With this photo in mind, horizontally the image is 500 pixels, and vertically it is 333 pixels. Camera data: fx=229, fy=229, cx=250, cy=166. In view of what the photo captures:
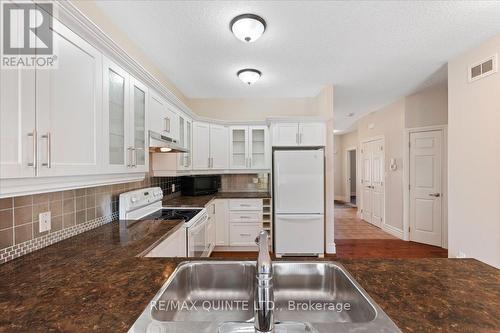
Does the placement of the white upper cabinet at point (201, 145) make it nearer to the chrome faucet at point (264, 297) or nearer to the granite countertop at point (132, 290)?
the granite countertop at point (132, 290)

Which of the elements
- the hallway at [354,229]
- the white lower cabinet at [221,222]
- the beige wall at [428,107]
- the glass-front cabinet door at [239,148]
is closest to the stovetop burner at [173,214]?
the white lower cabinet at [221,222]

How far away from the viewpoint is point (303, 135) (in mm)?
3506

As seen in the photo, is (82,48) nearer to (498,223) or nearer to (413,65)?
(413,65)

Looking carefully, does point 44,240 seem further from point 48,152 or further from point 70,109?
point 70,109

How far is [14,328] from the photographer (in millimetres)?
694

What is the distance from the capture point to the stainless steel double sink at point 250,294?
3.16ft

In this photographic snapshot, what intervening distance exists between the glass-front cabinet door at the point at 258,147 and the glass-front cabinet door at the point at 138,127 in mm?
2207

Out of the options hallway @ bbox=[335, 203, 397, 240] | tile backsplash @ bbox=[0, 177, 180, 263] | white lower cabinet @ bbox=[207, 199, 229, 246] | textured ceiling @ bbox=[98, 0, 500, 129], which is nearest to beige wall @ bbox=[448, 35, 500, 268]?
textured ceiling @ bbox=[98, 0, 500, 129]

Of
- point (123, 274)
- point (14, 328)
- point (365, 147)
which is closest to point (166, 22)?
point (123, 274)

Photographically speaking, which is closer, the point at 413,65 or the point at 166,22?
the point at 166,22

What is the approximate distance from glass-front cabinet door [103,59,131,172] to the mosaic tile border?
0.54 m

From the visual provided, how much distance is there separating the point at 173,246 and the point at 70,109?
4.11ft

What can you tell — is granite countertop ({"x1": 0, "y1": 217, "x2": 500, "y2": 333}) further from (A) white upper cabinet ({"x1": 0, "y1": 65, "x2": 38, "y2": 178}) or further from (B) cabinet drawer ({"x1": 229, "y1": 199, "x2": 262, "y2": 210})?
(B) cabinet drawer ({"x1": 229, "y1": 199, "x2": 262, "y2": 210})

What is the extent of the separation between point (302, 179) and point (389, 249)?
6.60 ft
